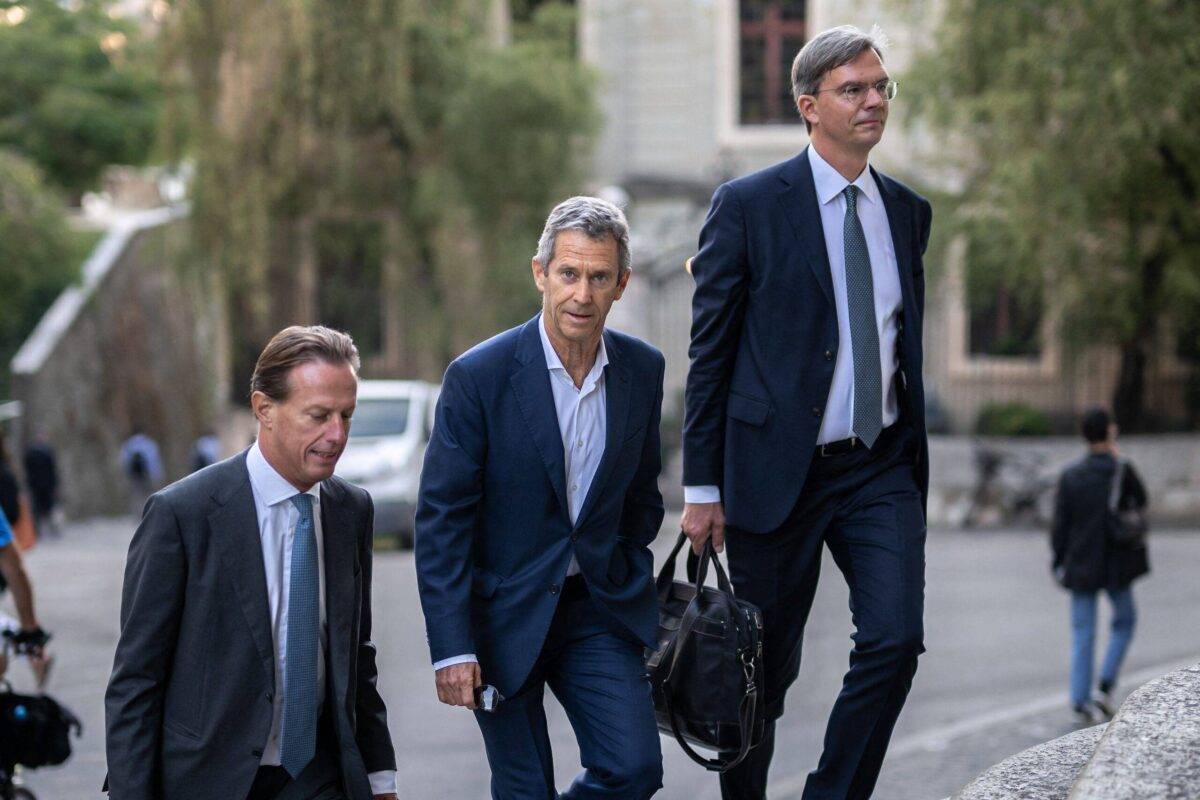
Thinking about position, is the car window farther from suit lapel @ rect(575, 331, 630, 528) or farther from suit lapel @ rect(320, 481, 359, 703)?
suit lapel @ rect(320, 481, 359, 703)

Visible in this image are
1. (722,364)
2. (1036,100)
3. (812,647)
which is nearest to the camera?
(722,364)

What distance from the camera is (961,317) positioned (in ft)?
88.3

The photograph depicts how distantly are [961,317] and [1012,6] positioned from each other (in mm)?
8219

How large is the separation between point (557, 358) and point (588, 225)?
36 centimetres

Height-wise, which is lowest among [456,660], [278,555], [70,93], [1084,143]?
[456,660]

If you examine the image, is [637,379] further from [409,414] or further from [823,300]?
[409,414]

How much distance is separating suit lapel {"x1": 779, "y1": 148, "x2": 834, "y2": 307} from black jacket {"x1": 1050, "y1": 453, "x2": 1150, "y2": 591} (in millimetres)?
4825

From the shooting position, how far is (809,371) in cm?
467

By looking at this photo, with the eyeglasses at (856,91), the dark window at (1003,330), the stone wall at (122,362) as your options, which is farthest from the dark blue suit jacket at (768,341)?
the stone wall at (122,362)

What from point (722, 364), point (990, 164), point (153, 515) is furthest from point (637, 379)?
point (990, 164)

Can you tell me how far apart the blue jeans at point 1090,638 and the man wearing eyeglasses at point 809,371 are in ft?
14.2

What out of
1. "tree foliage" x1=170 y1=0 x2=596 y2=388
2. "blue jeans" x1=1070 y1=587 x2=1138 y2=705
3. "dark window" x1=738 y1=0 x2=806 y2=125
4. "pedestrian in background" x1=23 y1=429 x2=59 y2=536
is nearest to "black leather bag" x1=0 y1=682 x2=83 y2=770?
"blue jeans" x1=1070 y1=587 x2=1138 y2=705

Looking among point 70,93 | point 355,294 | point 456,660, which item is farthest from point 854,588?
point 70,93

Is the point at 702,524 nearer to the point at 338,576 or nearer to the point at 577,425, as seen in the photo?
the point at 577,425
